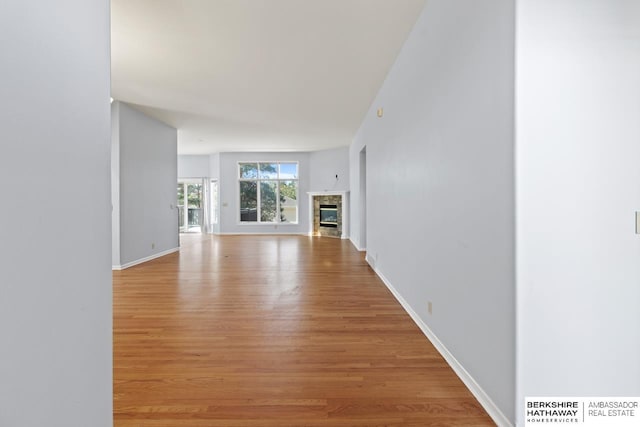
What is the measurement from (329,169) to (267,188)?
8.03ft

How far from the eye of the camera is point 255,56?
3.77 metres

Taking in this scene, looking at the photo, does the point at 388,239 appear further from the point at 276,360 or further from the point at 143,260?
the point at 143,260

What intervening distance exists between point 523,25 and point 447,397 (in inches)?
77.4

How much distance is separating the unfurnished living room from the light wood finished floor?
18 millimetres

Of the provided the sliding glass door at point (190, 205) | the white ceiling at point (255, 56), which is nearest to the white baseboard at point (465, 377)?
the white ceiling at point (255, 56)

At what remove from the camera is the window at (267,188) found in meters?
11.3

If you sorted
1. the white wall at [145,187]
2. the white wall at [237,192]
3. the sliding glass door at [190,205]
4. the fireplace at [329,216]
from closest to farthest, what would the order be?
the white wall at [145,187] < the fireplace at [329,216] < the white wall at [237,192] < the sliding glass door at [190,205]

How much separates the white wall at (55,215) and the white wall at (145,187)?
16.0ft

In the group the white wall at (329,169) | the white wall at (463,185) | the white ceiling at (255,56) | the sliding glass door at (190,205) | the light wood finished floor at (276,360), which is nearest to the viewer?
the white wall at (463,185)

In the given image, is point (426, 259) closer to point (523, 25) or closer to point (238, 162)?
point (523, 25)

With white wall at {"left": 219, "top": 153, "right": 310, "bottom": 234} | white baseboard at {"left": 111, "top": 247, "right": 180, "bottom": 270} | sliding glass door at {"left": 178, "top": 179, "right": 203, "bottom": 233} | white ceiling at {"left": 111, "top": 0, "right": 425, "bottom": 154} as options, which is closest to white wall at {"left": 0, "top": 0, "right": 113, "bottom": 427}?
white ceiling at {"left": 111, "top": 0, "right": 425, "bottom": 154}

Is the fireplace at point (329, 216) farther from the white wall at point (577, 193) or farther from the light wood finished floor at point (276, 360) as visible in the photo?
the white wall at point (577, 193)

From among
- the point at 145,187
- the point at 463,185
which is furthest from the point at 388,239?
the point at 145,187

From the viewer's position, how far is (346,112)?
20.4 feet
